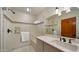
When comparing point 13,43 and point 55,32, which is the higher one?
point 55,32

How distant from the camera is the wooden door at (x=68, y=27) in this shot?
50.1 inches

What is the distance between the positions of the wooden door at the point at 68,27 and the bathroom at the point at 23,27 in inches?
1.8

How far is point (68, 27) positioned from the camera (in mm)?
1331

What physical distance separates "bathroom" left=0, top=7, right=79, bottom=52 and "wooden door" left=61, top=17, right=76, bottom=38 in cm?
5

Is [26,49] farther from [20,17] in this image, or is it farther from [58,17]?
[58,17]

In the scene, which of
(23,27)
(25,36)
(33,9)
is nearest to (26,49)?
(25,36)

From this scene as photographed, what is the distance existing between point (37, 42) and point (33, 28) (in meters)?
0.24

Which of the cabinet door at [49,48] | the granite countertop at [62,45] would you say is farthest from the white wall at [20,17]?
the cabinet door at [49,48]

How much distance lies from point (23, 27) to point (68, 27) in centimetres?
74

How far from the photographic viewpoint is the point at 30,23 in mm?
1313

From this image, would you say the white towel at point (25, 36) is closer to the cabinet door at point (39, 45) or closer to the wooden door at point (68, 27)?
the cabinet door at point (39, 45)
